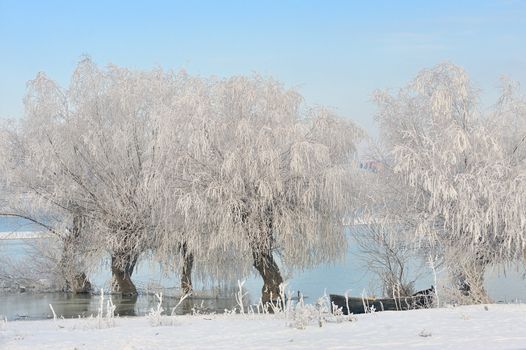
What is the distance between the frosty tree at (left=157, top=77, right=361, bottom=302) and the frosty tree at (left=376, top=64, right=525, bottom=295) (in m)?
1.44

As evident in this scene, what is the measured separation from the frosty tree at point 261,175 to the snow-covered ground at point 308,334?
740 cm

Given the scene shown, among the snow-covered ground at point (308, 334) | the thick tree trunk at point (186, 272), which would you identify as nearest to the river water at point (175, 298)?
the thick tree trunk at point (186, 272)

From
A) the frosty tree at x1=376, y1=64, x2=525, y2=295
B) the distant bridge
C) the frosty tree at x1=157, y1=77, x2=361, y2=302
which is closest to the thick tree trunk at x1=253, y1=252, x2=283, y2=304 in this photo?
the frosty tree at x1=157, y1=77, x2=361, y2=302

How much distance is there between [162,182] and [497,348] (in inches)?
544

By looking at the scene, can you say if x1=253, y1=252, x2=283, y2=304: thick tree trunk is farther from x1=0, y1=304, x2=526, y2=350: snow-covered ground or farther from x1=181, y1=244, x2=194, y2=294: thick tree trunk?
x1=0, y1=304, x2=526, y2=350: snow-covered ground

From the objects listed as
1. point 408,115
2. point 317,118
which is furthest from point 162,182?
point 408,115

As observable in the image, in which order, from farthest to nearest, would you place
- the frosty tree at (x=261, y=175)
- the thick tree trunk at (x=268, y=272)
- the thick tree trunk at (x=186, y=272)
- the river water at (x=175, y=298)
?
the thick tree trunk at (x=186, y=272), the river water at (x=175, y=298), the thick tree trunk at (x=268, y=272), the frosty tree at (x=261, y=175)

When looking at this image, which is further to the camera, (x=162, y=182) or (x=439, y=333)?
(x=162, y=182)

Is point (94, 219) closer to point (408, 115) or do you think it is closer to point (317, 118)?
point (317, 118)

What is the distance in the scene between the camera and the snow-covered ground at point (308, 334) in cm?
909

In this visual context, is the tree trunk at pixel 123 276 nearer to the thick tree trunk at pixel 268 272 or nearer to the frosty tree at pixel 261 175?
the frosty tree at pixel 261 175

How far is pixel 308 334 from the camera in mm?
10141

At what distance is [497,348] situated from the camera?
8406 millimetres

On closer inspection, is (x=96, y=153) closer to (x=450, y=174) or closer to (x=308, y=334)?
(x=450, y=174)
